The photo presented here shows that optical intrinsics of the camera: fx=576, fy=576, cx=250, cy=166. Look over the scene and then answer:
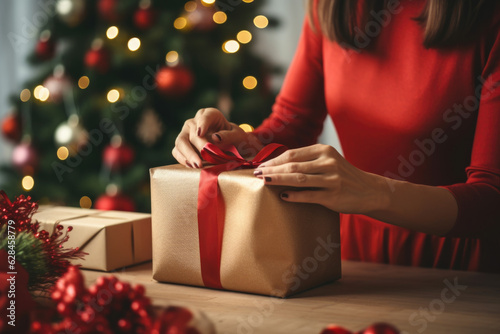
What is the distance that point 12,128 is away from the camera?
9.16 ft

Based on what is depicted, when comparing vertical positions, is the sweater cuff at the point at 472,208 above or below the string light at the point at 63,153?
above

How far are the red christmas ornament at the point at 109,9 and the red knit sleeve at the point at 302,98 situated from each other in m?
1.41

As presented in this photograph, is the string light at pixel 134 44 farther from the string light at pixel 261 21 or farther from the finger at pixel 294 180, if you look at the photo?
the finger at pixel 294 180

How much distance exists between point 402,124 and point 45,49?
203 centimetres

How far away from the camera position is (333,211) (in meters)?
0.88

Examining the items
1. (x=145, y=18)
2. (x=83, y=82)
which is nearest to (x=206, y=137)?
(x=145, y=18)

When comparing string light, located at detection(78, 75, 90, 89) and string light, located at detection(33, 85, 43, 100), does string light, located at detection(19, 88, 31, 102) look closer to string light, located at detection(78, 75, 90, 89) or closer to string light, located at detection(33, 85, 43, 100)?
string light, located at detection(33, 85, 43, 100)

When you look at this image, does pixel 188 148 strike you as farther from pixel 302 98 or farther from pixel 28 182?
pixel 28 182

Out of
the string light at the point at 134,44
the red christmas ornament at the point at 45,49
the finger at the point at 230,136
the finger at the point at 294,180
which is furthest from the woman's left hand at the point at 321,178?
the red christmas ornament at the point at 45,49

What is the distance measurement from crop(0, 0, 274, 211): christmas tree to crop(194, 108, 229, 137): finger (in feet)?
4.01

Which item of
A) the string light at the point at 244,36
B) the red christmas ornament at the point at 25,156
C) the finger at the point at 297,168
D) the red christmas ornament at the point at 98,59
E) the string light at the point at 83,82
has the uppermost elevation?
the string light at the point at 244,36

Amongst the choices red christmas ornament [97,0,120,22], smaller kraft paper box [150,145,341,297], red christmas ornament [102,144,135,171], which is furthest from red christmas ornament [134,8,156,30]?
smaller kraft paper box [150,145,341,297]

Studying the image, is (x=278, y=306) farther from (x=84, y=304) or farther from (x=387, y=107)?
(x=387, y=107)

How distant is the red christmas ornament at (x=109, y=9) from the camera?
2.50 m
